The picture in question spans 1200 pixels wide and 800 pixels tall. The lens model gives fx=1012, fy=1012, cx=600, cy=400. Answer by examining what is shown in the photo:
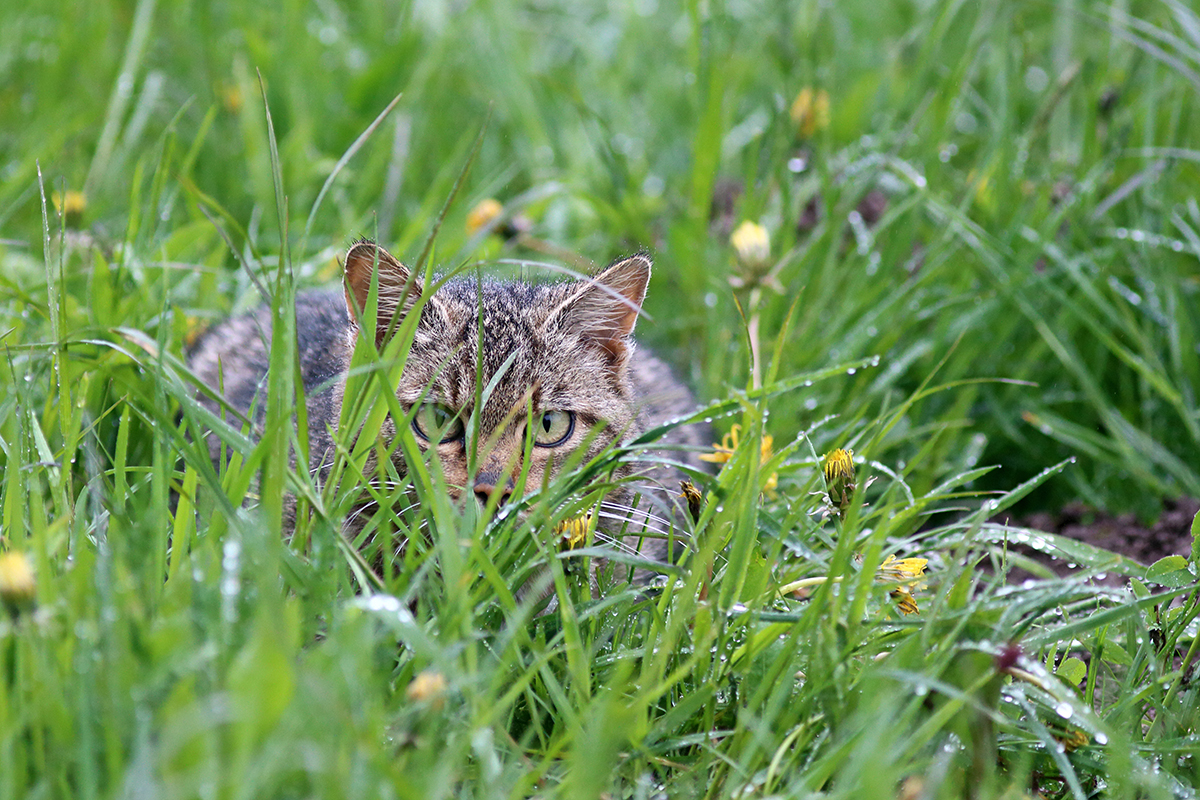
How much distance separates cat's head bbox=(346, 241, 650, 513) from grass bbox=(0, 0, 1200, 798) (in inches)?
9.0

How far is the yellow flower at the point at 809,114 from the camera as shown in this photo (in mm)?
3793

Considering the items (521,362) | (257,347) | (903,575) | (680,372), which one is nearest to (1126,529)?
(903,575)

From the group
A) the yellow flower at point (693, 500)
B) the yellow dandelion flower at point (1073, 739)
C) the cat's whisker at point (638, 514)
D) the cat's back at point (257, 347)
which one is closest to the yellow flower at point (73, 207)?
the cat's back at point (257, 347)

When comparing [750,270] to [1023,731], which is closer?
[1023,731]

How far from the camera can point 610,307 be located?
8.42 ft

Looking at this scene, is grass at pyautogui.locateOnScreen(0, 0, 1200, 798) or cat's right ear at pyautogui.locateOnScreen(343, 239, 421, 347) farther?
cat's right ear at pyautogui.locateOnScreen(343, 239, 421, 347)

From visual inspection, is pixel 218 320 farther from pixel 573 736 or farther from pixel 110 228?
pixel 573 736

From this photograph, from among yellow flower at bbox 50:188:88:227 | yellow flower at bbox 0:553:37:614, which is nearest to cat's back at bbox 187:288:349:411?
yellow flower at bbox 50:188:88:227

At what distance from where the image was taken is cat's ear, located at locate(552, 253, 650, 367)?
2.47m

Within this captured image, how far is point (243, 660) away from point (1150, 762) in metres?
1.51

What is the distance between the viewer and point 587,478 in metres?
2.05

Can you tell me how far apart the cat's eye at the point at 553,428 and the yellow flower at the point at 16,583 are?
1.27 m

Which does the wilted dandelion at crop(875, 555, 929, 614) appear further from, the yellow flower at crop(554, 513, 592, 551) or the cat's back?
the cat's back

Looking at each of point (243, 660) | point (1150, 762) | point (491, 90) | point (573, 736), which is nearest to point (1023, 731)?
point (1150, 762)
